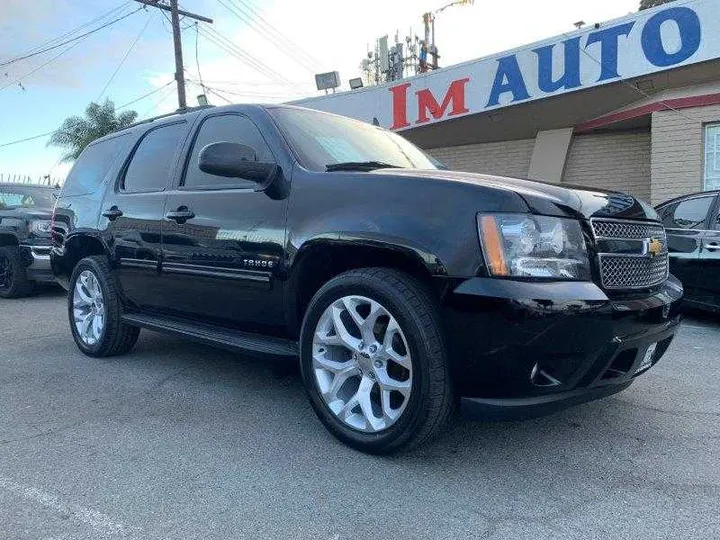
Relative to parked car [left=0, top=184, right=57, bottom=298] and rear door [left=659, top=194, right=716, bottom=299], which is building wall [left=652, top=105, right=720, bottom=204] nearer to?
rear door [left=659, top=194, right=716, bottom=299]

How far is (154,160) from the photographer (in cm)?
459

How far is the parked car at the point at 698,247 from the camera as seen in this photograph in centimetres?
602

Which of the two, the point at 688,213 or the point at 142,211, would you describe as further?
the point at 688,213

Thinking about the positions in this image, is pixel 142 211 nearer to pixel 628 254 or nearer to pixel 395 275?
pixel 395 275

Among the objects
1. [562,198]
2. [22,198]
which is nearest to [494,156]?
[22,198]

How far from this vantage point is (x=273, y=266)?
132 inches

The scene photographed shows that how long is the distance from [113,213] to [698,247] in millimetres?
5407

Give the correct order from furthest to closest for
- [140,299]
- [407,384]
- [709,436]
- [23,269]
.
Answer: [23,269] → [140,299] → [709,436] → [407,384]

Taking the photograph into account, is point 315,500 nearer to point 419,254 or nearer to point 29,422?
point 419,254

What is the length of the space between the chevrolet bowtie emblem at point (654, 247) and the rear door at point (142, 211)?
2992 millimetres

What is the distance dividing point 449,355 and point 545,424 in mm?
1053

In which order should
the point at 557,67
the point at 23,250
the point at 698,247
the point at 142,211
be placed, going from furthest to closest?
the point at 557,67 < the point at 23,250 < the point at 698,247 < the point at 142,211

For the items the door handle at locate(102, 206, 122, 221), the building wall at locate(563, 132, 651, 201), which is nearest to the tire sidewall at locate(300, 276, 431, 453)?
the door handle at locate(102, 206, 122, 221)

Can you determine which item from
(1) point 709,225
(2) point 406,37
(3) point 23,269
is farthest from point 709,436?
(2) point 406,37
